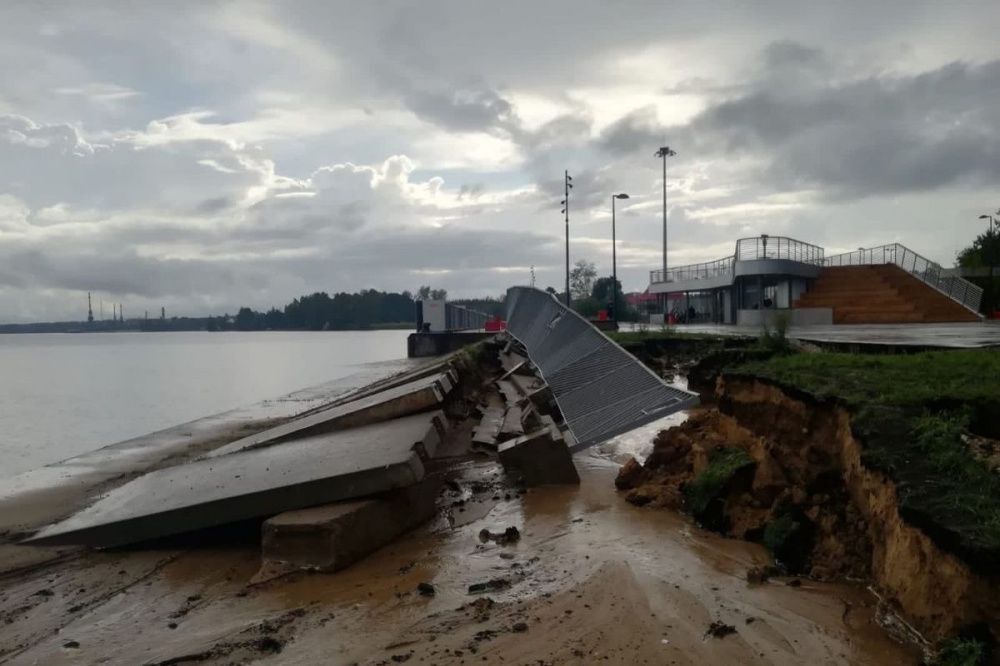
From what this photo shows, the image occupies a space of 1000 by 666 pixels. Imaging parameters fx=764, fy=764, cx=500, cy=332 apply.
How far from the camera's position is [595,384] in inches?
431

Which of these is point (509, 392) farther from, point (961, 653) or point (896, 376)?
point (961, 653)

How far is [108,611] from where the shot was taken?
5605mm

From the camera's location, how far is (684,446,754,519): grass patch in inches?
254

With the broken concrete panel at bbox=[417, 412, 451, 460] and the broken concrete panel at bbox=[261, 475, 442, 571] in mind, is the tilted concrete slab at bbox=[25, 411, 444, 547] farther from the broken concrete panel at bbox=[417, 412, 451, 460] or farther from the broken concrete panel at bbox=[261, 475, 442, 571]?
the broken concrete panel at bbox=[261, 475, 442, 571]

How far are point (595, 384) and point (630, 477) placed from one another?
3.24m

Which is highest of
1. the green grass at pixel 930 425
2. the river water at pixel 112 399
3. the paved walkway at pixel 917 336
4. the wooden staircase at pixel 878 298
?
the wooden staircase at pixel 878 298

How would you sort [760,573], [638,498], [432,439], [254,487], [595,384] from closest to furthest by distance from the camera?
[760,573]
[254,487]
[638,498]
[432,439]
[595,384]

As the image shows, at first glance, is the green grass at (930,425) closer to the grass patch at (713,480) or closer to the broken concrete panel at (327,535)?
the grass patch at (713,480)

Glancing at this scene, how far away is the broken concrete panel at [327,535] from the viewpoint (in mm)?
5887

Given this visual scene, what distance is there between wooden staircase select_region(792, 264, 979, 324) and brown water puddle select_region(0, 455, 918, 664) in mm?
27040

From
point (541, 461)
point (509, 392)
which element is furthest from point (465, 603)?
point (509, 392)

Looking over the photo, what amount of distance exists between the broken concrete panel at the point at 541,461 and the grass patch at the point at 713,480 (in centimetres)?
154

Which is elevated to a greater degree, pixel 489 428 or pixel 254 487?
pixel 254 487

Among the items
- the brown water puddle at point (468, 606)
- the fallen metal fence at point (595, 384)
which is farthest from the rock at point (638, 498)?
the fallen metal fence at point (595, 384)
